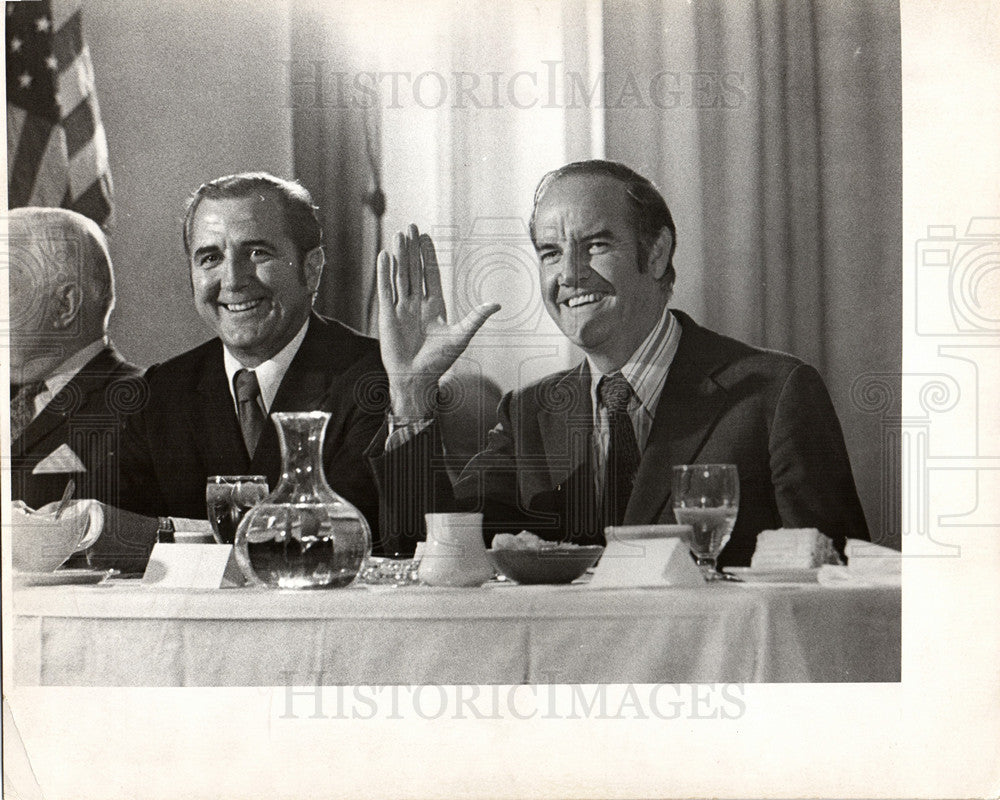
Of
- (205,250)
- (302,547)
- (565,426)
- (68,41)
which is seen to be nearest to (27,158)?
(68,41)

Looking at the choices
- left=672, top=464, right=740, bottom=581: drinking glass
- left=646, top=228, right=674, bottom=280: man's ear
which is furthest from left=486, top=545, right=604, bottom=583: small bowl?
left=646, top=228, right=674, bottom=280: man's ear

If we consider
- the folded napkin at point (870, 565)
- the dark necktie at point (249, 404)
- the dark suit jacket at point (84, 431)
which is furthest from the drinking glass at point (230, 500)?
the folded napkin at point (870, 565)

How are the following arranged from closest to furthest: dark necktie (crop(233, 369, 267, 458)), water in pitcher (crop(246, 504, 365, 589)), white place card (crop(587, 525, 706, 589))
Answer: water in pitcher (crop(246, 504, 365, 589)), white place card (crop(587, 525, 706, 589)), dark necktie (crop(233, 369, 267, 458))

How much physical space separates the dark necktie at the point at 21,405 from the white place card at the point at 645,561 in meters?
1.34

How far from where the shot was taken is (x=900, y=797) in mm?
3037

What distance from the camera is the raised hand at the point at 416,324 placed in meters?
3.06

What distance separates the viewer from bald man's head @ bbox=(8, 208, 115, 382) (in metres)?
3.07

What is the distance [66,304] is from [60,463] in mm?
368

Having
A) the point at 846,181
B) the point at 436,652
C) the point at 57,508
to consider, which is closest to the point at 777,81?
the point at 846,181

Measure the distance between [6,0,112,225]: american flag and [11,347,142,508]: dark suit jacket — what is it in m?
0.36

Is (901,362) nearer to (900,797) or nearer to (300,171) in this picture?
(900,797)

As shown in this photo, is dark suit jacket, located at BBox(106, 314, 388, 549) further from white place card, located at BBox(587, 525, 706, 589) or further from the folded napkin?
the folded napkin

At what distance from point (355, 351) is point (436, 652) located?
712 millimetres

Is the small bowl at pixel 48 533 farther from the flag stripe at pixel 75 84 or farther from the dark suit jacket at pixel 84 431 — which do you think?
the flag stripe at pixel 75 84
